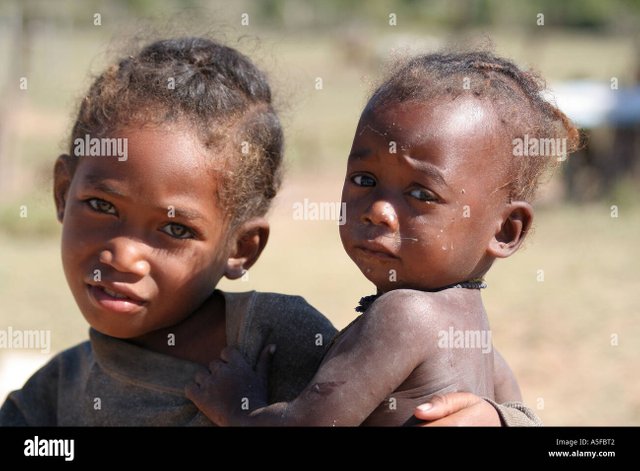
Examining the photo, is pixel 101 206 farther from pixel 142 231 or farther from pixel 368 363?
pixel 368 363

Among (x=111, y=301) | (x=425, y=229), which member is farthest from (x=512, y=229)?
(x=111, y=301)

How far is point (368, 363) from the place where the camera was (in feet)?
6.57

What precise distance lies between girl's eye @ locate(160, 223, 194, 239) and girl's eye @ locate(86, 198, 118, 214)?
0.49 ft

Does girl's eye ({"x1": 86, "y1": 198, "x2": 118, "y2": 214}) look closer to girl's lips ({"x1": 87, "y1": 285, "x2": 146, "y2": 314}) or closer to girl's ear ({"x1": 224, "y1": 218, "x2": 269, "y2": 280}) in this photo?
girl's lips ({"x1": 87, "y1": 285, "x2": 146, "y2": 314})

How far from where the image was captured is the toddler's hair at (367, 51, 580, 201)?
221 cm

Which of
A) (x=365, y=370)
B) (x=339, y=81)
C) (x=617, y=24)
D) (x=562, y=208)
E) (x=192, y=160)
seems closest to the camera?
(x=365, y=370)

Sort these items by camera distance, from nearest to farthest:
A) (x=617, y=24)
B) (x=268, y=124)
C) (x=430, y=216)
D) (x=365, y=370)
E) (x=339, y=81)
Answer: (x=365, y=370), (x=430, y=216), (x=268, y=124), (x=339, y=81), (x=617, y=24)

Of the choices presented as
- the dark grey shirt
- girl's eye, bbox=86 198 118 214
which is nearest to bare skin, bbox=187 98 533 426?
the dark grey shirt

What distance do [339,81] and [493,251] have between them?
3079 centimetres

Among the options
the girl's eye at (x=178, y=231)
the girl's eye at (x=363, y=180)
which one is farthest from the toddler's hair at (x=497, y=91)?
the girl's eye at (x=178, y=231)

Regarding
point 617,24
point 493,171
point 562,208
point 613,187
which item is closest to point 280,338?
point 493,171
